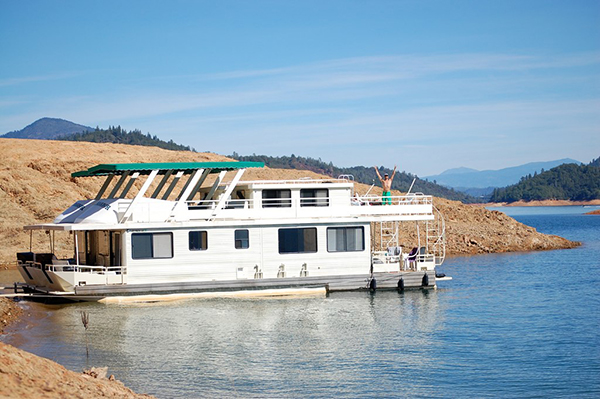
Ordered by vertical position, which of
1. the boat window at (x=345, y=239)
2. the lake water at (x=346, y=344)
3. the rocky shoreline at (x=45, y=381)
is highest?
the boat window at (x=345, y=239)

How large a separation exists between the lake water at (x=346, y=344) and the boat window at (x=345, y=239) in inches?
67.7

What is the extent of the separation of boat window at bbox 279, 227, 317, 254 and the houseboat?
4cm

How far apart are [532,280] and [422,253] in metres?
6.46

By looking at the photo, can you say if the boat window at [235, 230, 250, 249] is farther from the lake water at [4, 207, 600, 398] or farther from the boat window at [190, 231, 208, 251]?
the lake water at [4, 207, 600, 398]

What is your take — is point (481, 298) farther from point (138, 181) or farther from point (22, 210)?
point (138, 181)

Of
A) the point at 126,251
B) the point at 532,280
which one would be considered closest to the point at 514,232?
the point at 532,280

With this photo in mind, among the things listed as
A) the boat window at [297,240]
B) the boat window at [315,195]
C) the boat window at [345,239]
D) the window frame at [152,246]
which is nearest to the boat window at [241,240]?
the boat window at [297,240]

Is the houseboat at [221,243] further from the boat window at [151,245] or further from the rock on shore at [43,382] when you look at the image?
the rock on shore at [43,382]

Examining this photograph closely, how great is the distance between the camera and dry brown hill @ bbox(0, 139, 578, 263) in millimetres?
47125

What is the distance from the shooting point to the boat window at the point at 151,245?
26.0 meters

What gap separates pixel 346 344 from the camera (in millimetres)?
20234

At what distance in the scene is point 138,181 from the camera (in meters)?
62.1

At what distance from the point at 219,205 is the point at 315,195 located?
3.99 m

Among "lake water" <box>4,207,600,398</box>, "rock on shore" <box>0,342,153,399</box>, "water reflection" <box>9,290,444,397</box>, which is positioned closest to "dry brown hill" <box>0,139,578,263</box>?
"water reflection" <box>9,290,444,397</box>
